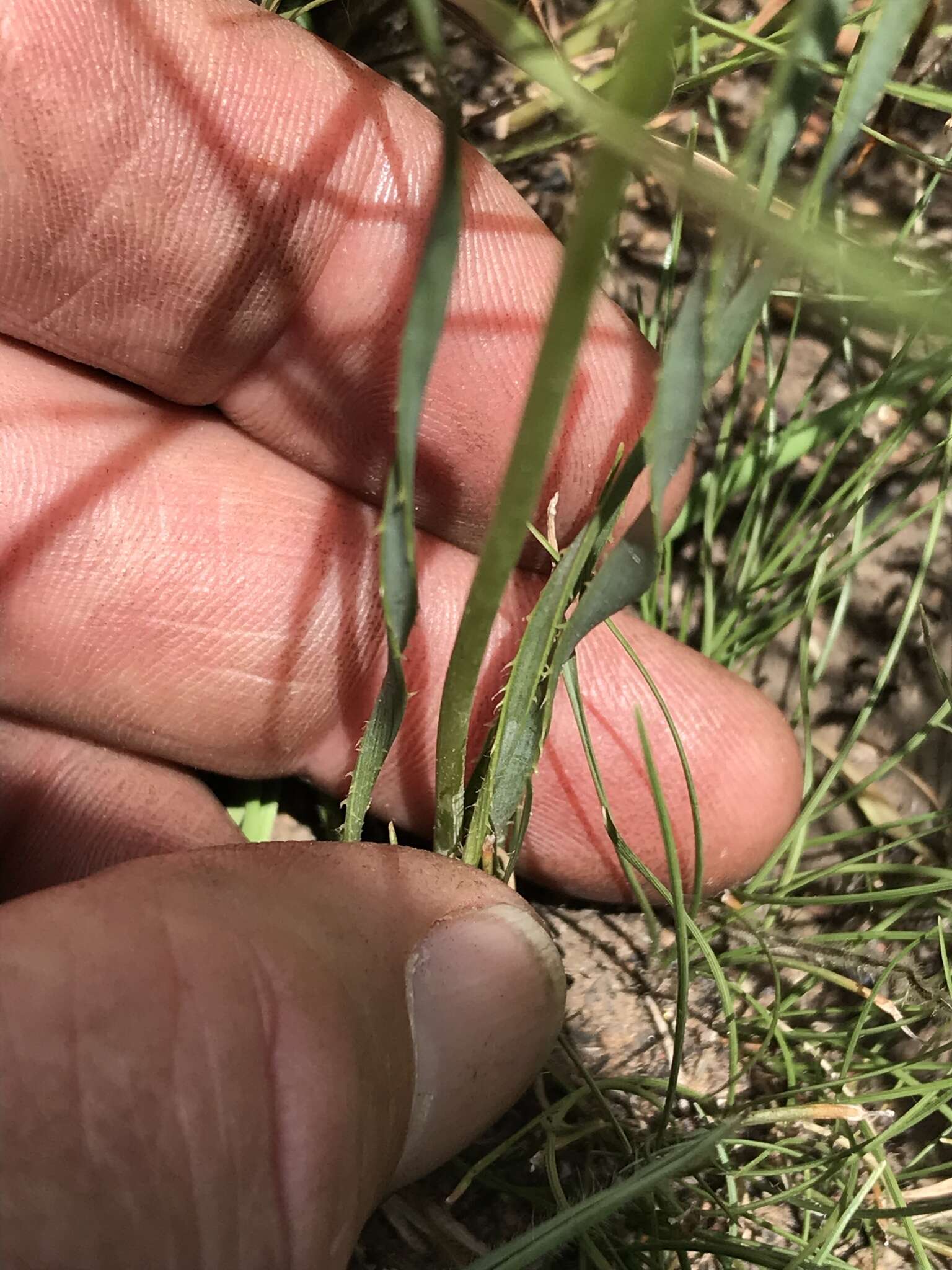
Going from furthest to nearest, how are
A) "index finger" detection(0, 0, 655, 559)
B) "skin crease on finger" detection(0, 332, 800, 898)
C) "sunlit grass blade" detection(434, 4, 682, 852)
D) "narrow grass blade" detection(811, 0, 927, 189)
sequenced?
"skin crease on finger" detection(0, 332, 800, 898)
"index finger" detection(0, 0, 655, 559)
"narrow grass blade" detection(811, 0, 927, 189)
"sunlit grass blade" detection(434, 4, 682, 852)

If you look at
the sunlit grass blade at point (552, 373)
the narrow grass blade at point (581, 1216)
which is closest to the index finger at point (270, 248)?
the sunlit grass blade at point (552, 373)

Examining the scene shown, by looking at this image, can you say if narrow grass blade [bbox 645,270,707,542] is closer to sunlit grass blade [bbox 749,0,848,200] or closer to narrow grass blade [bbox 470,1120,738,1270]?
sunlit grass blade [bbox 749,0,848,200]

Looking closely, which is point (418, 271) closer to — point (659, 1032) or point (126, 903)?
point (126, 903)

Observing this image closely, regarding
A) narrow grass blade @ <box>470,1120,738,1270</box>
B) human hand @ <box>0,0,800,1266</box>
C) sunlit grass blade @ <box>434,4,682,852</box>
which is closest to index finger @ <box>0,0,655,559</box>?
human hand @ <box>0,0,800,1266</box>

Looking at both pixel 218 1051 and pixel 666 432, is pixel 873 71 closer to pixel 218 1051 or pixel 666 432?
pixel 666 432

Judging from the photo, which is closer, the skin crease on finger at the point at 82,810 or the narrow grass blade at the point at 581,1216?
the narrow grass blade at the point at 581,1216

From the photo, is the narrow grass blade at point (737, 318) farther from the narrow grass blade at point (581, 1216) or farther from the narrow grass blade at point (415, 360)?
the narrow grass blade at point (581, 1216)

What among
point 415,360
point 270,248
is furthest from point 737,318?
point 270,248
